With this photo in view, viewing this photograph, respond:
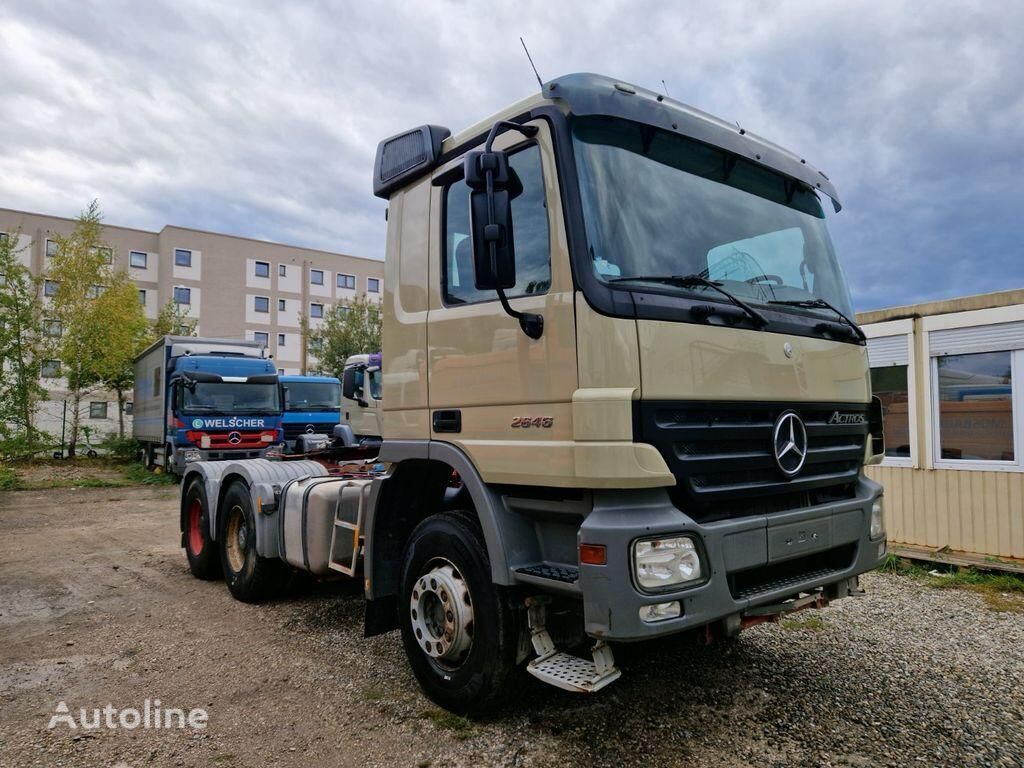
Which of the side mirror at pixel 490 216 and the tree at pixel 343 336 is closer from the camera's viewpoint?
the side mirror at pixel 490 216

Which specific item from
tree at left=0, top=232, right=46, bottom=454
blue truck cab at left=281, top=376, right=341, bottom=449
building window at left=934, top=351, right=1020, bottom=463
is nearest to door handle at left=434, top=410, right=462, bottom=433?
building window at left=934, top=351, right=1020, bottom=463

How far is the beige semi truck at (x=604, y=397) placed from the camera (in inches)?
108

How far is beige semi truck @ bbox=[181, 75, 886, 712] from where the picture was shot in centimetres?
274

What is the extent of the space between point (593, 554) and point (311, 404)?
1995cm

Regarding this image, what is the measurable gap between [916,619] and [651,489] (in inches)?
155

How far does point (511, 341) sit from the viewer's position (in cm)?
318

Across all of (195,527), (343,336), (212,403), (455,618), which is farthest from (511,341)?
(343,336)

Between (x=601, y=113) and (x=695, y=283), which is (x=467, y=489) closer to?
(x=695, y=283)

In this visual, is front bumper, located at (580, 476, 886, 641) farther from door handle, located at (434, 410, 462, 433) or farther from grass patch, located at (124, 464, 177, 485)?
grass patch, located at (124, 464, 177, 485)

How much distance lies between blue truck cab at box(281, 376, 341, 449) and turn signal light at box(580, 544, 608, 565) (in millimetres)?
19218

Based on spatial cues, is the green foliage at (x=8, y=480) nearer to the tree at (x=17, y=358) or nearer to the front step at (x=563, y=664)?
the tree at (x=17, y=358)

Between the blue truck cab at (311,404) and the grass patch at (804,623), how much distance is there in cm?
1771

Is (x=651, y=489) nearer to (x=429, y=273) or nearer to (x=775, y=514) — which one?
(x=775, y=514)

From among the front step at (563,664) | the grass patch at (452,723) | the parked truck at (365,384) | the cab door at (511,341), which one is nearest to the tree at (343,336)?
the parked truck at (365,384)
